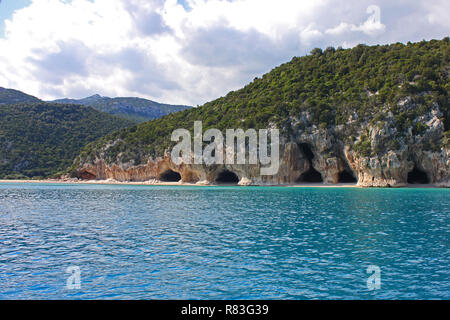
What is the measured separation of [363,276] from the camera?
8617mm

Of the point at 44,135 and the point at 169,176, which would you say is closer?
the point at 169,176

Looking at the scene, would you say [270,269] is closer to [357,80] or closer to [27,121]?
[357,80]

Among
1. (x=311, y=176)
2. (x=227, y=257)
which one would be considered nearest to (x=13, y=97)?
(x=311, y=176)

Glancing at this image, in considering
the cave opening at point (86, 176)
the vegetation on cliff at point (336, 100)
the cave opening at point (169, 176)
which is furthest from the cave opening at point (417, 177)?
the cave opening at point (86, 176)

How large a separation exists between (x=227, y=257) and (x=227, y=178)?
58.5 metres

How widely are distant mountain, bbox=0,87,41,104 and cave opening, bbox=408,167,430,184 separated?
5531 inches

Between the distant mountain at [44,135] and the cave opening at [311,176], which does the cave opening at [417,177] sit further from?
the distant mountain at [44,135]

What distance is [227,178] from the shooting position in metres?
68.9

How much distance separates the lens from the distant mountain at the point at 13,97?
131 meters

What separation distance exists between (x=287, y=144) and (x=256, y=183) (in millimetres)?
8619

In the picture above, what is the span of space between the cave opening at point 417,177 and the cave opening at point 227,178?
1226 inches

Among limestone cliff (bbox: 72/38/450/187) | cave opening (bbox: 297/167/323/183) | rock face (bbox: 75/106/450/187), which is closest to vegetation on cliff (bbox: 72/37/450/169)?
limestone cliff (bbox: 72/38/450/187)

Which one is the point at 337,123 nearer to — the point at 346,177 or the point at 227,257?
the point at 346,177

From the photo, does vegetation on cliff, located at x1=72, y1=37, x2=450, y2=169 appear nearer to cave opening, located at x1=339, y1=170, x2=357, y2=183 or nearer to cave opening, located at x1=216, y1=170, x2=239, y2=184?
cave opening, located at x1=339, y1=170, x2=357, y2=183
